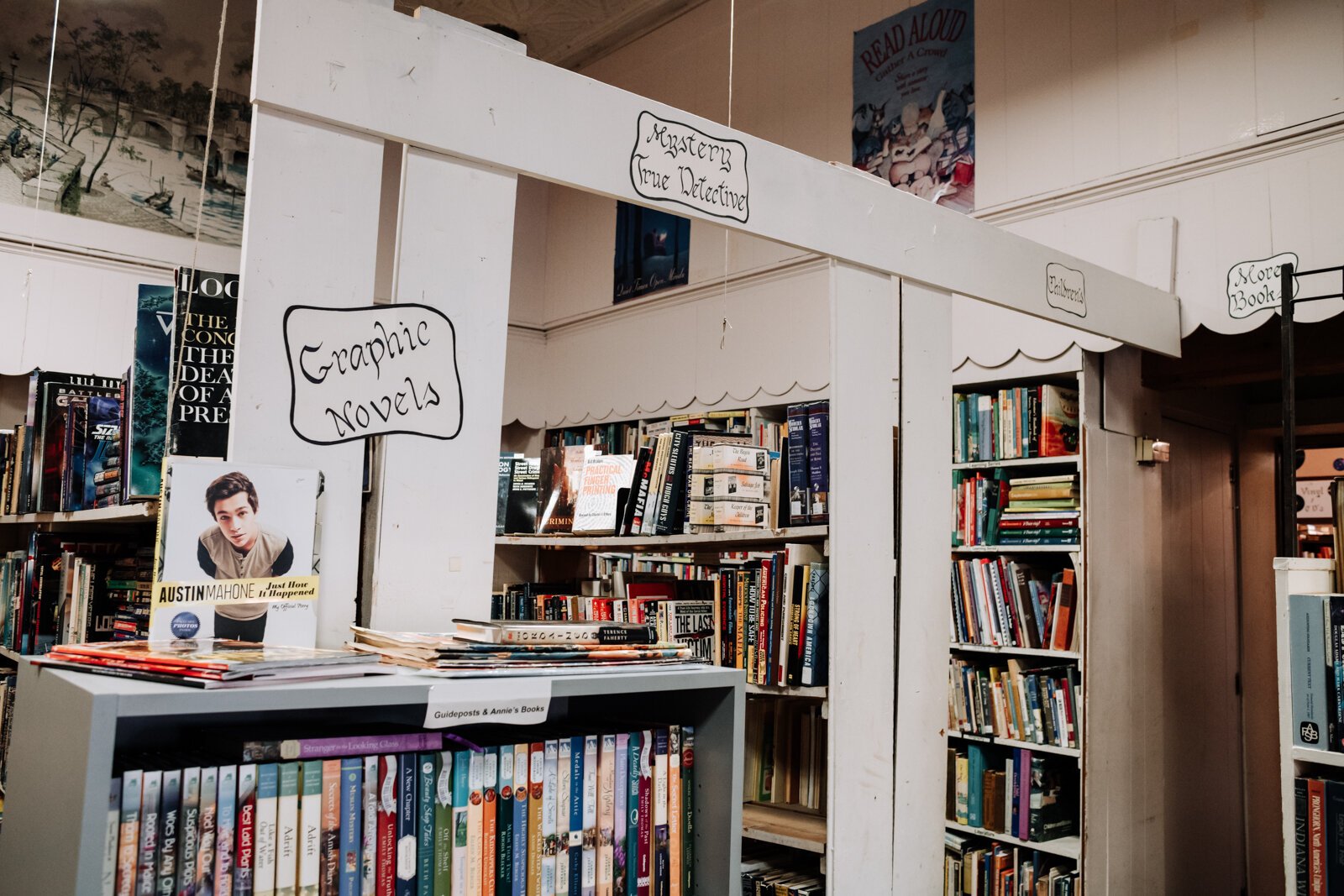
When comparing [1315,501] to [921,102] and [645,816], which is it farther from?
[645,816]

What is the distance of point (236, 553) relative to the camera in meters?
1.26

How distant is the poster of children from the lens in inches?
160

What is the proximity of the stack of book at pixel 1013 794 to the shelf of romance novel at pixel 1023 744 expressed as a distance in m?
0.03

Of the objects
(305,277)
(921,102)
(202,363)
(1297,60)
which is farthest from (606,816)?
(921,102)

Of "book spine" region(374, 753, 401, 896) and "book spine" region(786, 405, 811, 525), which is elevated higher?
"book spine" region(786, 405, 811, 525)

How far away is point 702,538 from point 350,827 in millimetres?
1502

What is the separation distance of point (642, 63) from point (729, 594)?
151 inches

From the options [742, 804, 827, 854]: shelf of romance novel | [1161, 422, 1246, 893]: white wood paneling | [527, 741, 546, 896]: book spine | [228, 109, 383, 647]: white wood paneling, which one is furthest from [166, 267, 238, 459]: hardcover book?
[1161, 422, 1246, 893]: white wood paneling

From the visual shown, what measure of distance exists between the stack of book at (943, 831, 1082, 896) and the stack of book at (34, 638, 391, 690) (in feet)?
8.95

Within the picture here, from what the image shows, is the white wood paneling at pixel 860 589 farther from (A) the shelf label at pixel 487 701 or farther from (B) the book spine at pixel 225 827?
(B) the book spine at pixel 225 827

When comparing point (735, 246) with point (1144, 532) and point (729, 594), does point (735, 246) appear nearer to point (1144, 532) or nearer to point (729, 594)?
point (1144, 532)

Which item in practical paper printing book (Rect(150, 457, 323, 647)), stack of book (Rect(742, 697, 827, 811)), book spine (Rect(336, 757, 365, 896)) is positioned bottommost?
stack of book (Rect(742, 697, 827, 811))

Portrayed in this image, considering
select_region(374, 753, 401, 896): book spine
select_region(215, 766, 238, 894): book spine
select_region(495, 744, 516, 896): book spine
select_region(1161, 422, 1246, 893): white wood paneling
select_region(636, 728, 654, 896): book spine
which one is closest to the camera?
select_region(215, 766, 238, 894): book spine

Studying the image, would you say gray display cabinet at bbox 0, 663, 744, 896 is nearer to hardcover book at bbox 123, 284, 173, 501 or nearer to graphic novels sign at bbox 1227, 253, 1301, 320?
hardcover book at bbox 123, 284, 173, 501
